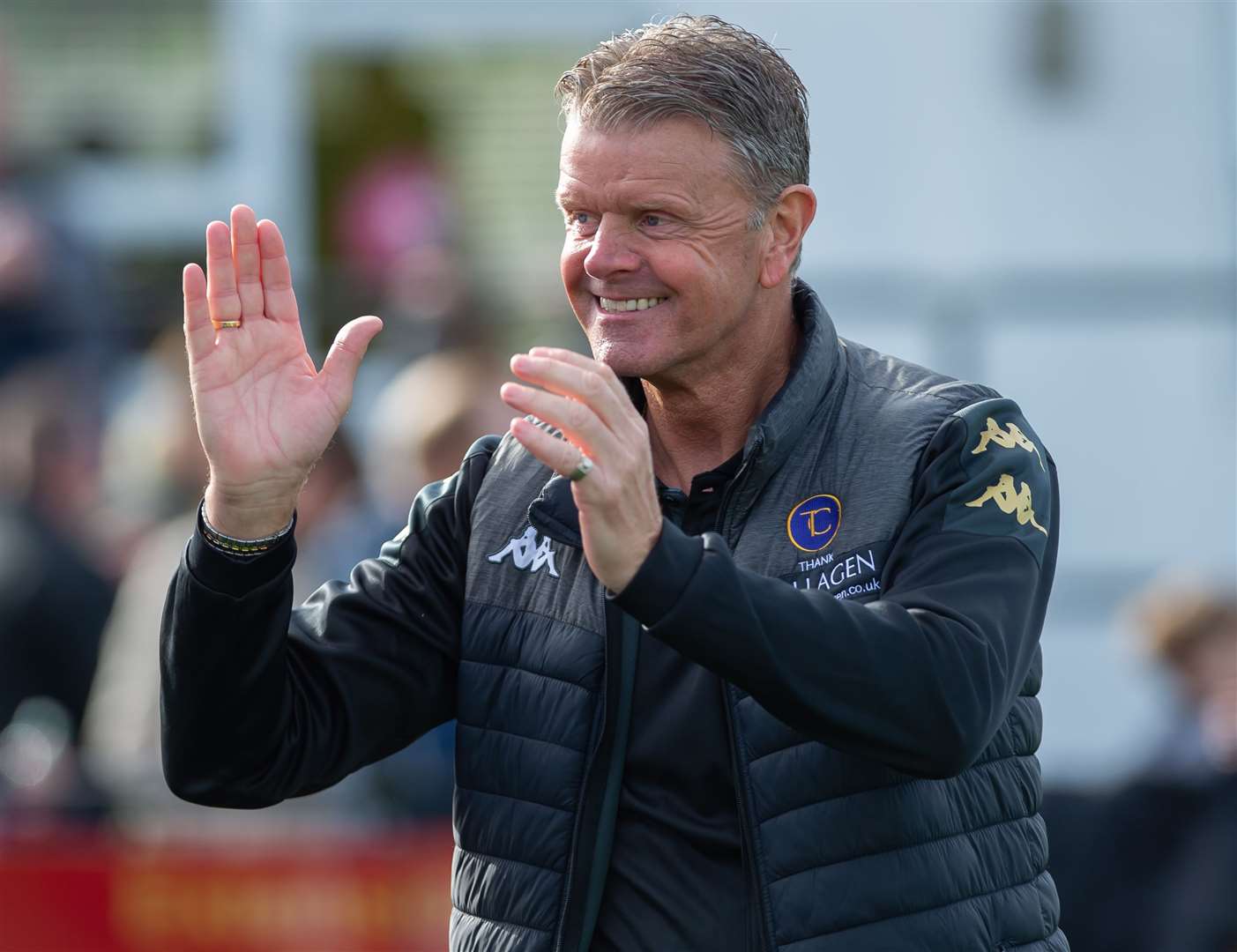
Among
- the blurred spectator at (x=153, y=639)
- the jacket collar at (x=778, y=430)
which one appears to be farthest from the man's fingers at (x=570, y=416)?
the blurred spectator at (x=153, y=639)

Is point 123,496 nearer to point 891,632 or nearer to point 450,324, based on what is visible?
point 450,324

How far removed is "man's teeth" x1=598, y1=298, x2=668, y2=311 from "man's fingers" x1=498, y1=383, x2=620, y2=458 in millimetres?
459

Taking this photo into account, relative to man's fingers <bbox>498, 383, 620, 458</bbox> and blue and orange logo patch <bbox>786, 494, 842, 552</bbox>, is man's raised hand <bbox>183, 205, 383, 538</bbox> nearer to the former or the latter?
man's fingers <bbox>498, 383, 620, 458</bbox>

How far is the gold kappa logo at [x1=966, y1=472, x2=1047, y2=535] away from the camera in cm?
297

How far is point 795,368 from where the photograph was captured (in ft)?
10.4

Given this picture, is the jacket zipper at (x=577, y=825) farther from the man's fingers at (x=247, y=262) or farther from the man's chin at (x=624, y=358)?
the man's fingers at (x=247, y=262)

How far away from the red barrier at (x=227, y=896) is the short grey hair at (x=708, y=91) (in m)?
3.32

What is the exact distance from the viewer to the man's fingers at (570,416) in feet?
8.63

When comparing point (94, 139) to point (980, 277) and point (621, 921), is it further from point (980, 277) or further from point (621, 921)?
point (621, 921)

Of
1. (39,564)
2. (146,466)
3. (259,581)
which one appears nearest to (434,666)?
(259,581)

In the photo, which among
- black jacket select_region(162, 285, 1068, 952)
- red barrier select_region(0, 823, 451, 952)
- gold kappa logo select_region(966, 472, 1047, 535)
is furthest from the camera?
red barrier select_region(0, 823, 451, 952)

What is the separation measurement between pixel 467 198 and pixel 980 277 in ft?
9.88

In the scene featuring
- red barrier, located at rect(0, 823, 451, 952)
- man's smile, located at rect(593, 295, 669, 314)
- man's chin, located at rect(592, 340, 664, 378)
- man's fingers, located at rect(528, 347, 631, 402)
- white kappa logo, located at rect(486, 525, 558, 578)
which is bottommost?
red barrier, located at rect(0, 823, 451, 952)

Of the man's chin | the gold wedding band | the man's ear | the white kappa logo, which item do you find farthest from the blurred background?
the gold wedding band
